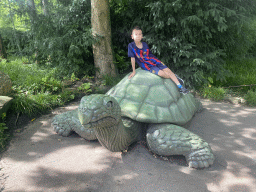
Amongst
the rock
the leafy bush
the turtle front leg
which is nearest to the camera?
the turtle front leg

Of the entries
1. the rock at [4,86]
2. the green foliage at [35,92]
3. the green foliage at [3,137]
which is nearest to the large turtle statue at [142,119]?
the green foliage at [3,137]

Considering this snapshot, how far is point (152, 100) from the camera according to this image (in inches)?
106

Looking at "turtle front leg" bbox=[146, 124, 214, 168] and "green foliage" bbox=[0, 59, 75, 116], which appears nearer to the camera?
"turtle front leg" bbox=[146, 124, 214, 168]

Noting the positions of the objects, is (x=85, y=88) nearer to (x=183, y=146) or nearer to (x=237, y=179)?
(x=183, y=146)

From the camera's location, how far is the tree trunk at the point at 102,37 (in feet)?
15.9

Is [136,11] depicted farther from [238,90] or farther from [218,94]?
[238,90]

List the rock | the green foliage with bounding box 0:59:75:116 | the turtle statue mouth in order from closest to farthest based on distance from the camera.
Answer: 1. the turtle statue mouth
2. the green foliage with bounding box 0:59:75:116
3. the rock

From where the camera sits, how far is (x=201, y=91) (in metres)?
5.12

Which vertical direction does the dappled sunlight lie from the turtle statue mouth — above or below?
below

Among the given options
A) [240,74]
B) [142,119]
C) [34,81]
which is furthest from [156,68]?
[240,74]

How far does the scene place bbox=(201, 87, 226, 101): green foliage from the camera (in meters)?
4.83

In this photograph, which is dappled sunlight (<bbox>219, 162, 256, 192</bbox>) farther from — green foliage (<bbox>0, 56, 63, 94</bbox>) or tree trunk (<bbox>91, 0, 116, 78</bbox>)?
Result: tree trunk (<bbox>91, 0, 116, 78</bbox>)

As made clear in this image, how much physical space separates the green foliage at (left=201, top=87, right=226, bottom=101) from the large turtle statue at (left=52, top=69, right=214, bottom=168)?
204 centimetres

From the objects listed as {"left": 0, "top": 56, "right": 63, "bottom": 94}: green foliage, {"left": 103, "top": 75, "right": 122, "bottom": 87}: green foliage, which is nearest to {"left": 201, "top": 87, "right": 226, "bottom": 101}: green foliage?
{"left": 103, "top": 75, "right": 122, "bottom": 87}: green foliage
